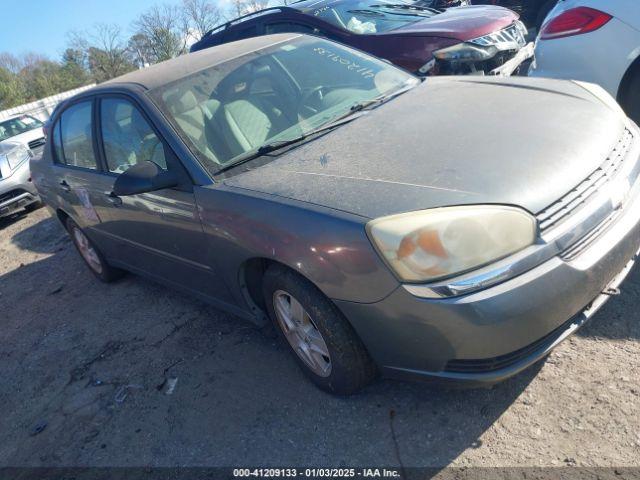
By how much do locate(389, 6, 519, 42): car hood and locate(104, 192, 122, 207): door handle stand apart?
375 centimetres

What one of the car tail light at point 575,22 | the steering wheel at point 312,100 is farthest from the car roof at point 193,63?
the car tail light at point 575,22

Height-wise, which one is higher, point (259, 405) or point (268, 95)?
point (268, 95)

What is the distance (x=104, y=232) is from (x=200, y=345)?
4.22 feet

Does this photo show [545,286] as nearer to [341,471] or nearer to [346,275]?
[346,275]

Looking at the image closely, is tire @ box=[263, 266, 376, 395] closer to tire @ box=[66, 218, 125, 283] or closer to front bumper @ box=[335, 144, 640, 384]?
front bumper @ box=[335, 144, 640, 384]

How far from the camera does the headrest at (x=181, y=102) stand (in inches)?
115

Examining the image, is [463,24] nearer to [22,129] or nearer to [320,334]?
[320,334]

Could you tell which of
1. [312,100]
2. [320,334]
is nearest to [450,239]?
[320,334]

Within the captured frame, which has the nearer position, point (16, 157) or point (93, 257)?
point (93, 257)

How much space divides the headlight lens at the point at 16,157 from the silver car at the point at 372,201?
207 inches

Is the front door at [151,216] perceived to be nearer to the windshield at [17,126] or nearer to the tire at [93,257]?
the tire at [93,257]

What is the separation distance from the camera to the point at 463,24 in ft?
18.5

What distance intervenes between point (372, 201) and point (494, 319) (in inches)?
25.3

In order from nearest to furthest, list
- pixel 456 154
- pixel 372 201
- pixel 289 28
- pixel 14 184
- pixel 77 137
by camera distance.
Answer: pixel 372 201
pixel 456 154
pixel 77 137
pixel 289 28
pixel 14 184
